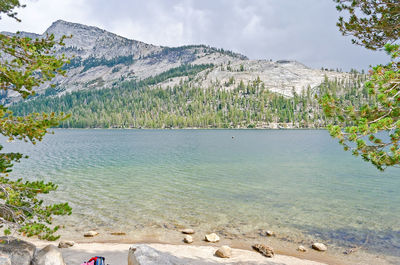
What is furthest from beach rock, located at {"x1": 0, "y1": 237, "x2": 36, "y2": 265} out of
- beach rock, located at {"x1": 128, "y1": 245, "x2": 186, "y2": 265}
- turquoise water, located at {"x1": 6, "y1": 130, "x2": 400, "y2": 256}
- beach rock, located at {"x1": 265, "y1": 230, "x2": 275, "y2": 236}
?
beach rock, located at {"x1": 265, "y1": 230, "x2": 275, "y2": 236}

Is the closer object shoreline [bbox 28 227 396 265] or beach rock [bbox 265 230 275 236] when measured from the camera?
shoreline [bbox 28 227 396 265]

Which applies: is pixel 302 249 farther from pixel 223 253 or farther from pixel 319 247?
pixel 223 253

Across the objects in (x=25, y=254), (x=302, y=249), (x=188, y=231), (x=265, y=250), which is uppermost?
(x=25, y=254)

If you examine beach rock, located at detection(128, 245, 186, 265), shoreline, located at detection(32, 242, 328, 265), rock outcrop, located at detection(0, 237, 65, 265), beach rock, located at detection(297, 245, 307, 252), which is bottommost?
beach rock, located at detection(297, 245, 307, 252)

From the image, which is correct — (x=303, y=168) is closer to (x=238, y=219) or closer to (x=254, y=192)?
(x=254, y=192)

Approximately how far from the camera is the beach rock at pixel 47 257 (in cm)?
948

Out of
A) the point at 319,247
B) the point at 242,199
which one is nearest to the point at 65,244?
the point at 319,247

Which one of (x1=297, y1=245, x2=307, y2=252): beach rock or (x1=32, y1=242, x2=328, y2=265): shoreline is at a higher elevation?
(x1=32, y1=242, x2=328, y2=265): shoreline

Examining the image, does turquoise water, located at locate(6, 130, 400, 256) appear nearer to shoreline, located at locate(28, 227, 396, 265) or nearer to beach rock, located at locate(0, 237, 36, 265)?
shoreline, located at locate(28, 227, 396, 265)

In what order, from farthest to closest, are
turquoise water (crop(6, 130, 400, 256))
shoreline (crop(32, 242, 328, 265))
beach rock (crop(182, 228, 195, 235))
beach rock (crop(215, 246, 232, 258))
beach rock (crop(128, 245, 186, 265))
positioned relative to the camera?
turquoise water (crop(6, 130, 400, 256))
beach rock (crop(182, 228, 195, 235))
beach rock (crop(215, 246, 232, 258))
shoreline (crop(32, 242, 328, 265))
beach rock (crop(128, 245, 186, 265))

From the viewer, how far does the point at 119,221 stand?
67.1ft

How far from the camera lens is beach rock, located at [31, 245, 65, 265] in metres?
9.48

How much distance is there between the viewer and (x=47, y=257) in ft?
31.9

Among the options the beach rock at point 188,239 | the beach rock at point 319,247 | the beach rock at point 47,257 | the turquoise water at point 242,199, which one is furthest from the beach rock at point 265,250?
the beach rock at point 47,257
